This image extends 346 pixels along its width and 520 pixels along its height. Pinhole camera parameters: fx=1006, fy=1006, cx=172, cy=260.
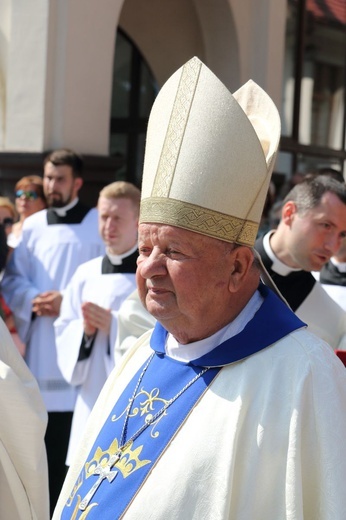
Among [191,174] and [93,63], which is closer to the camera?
[191,174]

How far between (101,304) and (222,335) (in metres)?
3.12

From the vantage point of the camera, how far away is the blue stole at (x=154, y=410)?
2602mm

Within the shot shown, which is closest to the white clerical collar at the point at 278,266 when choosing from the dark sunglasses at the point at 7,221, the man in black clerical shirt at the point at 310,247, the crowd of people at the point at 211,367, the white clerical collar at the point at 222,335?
the man in black clerical shirt at the point at 310,247

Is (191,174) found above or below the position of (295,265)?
above

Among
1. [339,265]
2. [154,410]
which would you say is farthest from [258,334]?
[339,265]

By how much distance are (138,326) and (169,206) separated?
2.08m

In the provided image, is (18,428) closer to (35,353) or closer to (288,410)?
(288,410)

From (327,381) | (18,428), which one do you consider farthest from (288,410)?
(18,428)

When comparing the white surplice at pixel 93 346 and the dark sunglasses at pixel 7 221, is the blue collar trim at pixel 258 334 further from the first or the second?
the dark sunglasses at pixel 7 221

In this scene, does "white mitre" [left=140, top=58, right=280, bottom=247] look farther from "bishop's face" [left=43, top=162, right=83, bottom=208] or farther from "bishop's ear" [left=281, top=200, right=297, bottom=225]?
"bishop's face" [left=43, top=162, right=83, bottom=208]

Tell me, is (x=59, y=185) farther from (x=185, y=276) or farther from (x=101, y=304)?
(x=185, y=276)

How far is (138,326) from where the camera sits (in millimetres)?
4668

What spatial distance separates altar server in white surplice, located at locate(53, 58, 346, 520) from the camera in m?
2.38

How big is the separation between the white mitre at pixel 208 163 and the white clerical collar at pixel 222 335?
0.17 metres
